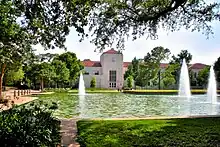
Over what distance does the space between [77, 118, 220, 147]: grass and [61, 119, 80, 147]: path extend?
152 millimetres

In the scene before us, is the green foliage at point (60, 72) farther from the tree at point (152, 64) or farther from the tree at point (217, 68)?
the tree at point (217, 68)

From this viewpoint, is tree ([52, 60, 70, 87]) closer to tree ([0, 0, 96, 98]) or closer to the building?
the building

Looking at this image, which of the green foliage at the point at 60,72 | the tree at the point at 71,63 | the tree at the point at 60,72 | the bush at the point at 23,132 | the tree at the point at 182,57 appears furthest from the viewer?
the tree at the point at 182,57

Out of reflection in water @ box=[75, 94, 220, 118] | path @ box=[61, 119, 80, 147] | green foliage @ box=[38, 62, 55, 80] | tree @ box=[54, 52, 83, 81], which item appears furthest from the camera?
tree @ box=[54, 52, 83, 81]

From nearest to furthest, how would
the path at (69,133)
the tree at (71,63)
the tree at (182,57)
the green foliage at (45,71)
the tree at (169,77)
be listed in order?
1. the path at (69,133)
2. the green foliage at (45,71)
3. the tree at (169,77)
4. the tree at (71,63)
5. the tree at (182,57)

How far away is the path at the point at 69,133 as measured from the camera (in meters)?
7.27

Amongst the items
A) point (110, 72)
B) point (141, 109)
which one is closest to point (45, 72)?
point (110, 72)

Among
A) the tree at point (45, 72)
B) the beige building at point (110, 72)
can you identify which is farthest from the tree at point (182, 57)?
the tree at point (45, 72)

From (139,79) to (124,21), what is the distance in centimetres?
5666

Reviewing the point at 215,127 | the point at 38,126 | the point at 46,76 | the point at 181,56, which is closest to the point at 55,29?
the point at 38,126

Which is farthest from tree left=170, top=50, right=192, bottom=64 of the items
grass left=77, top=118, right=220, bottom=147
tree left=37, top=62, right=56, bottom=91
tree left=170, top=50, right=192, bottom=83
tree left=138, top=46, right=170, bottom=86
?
grass left=77, top=118, right=220, bottom=147

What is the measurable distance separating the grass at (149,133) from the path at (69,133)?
0.50 ft

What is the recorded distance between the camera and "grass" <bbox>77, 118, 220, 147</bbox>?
7316mm

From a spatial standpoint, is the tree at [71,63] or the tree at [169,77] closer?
the tree at [169,77]
